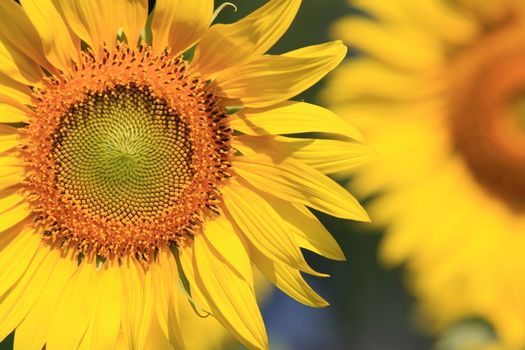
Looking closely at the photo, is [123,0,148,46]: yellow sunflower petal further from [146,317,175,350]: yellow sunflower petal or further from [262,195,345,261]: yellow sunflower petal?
[146,317,175,350]: yellow sunflower petal

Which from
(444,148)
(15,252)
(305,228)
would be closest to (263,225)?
(305,228)

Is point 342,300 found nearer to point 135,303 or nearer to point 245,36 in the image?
point 135,303

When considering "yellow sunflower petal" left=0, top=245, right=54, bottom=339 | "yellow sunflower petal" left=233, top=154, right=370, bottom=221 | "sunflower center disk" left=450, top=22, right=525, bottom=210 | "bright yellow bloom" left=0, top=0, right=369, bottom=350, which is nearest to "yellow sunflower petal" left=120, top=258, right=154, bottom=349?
"bright yellow bloom" left=0, top=0, right=369, bottom=350

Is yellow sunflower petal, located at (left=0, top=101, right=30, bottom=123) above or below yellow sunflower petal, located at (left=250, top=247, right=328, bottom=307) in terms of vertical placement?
above

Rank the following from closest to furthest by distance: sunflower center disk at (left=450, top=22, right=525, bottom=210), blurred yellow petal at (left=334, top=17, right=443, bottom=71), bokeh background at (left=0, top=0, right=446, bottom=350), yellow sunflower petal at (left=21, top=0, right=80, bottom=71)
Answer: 1. yellow sunflower petal at (left=21, top=0, right=80, bottom=71)
2. blurred yellow petal at (left=334, top=17, right=443, bottom=71)
3. sunflower center disk at (left=450, top=22, right=525, bottom=210)
4. bokeh background at (left=0, top=0, right=446, bottom=350)

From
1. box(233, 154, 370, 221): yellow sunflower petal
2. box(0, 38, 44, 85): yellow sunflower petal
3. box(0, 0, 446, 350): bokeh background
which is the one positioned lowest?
box(0, 0, 446, 350): bokeh background

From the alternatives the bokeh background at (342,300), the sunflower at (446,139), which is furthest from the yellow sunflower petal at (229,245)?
the bokeh background at (342,300)

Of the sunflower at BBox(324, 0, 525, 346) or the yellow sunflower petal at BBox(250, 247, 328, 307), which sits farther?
the sunflower at BBox(324, 0, 525, 346)
